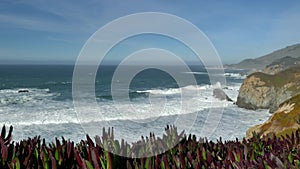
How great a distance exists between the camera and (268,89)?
1571 inches

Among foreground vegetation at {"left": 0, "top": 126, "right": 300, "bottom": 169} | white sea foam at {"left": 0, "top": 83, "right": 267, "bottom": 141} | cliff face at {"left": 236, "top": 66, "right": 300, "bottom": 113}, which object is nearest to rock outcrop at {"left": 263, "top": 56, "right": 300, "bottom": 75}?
cliff face at {"left": 236, "top": 66, "right": 300, "bottom": 113}

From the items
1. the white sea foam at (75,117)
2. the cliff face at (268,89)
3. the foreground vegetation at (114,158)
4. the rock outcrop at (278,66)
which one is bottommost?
the white sea foam at (75,117)

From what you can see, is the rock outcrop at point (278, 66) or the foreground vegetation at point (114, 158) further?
the rock outcrop at point (278, 66)

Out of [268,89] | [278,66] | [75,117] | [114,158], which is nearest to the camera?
[114,158]

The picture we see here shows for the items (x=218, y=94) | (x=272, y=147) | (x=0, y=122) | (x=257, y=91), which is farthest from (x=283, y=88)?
(x=272, y=147)

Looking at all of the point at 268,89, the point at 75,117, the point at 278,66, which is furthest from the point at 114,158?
the point at 278,66

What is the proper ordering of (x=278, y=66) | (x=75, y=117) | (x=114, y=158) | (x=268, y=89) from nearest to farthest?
(x=114, y=158) → (x=75, y=117) → (x=268, y=89) → (x=278, y=66)

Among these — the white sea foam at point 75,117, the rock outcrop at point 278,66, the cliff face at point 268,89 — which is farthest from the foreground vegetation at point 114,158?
the rock outcrop at point 278,66

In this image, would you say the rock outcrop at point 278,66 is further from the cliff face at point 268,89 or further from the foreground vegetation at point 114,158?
the foreground vegetation at point 114,158

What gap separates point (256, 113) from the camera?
35.7 meters

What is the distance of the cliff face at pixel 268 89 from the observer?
37.3m

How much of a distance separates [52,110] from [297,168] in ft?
122

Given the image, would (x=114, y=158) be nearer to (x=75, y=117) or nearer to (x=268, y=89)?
(x=75, y=117)

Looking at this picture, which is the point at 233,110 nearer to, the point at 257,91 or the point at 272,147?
the point at 257,91
